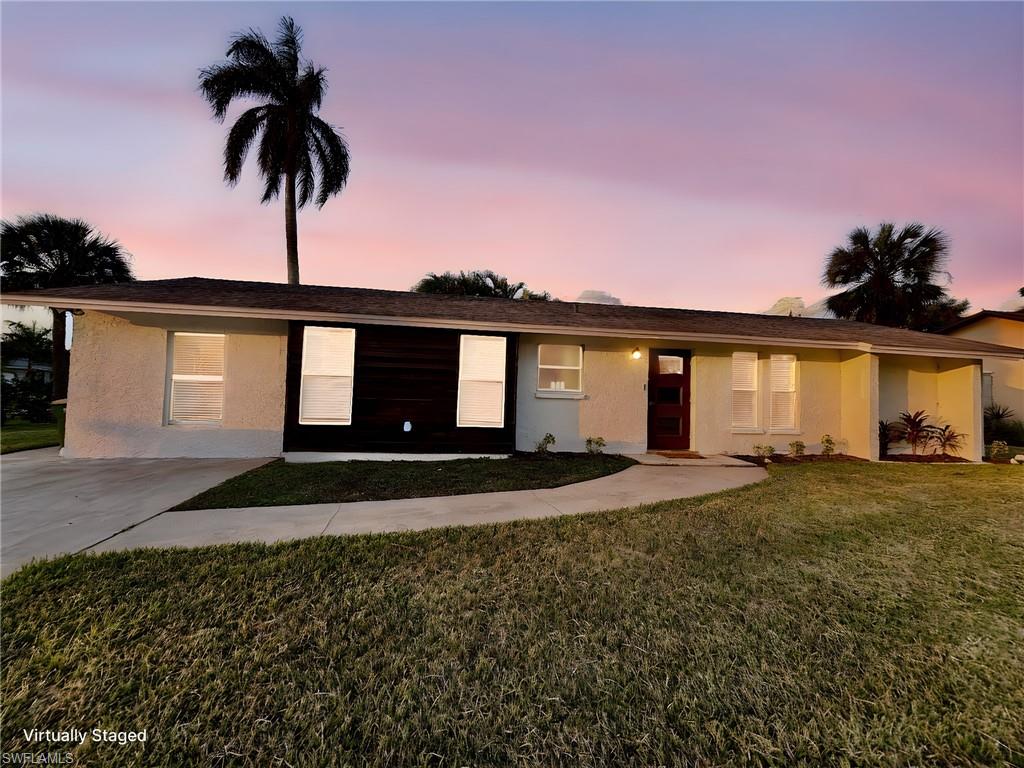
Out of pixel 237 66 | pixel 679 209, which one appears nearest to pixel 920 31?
pixel 679 209

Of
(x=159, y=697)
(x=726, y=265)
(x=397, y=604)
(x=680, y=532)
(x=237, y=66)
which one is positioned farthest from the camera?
(x=726, y=265)

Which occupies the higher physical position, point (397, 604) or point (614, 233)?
point (614, 233)

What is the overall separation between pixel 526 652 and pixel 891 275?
864 inches

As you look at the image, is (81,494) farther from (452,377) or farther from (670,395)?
(670,395)

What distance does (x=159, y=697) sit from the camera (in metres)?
1.68

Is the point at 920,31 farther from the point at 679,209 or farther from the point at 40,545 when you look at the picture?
the point at 40,545

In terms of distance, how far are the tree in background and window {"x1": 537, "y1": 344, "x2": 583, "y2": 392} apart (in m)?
11.1

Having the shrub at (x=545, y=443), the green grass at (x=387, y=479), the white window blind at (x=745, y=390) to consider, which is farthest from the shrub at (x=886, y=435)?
the shrub at (x=545, y=443)

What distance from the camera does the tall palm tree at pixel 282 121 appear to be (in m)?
12.9

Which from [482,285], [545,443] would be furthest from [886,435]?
[482,285]

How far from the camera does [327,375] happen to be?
292 inches

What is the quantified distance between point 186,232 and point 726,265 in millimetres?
18355

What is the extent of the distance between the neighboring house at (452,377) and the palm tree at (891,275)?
323 inches

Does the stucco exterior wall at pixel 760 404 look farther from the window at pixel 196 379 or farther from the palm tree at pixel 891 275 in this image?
the palm tree at pixel 891 275
